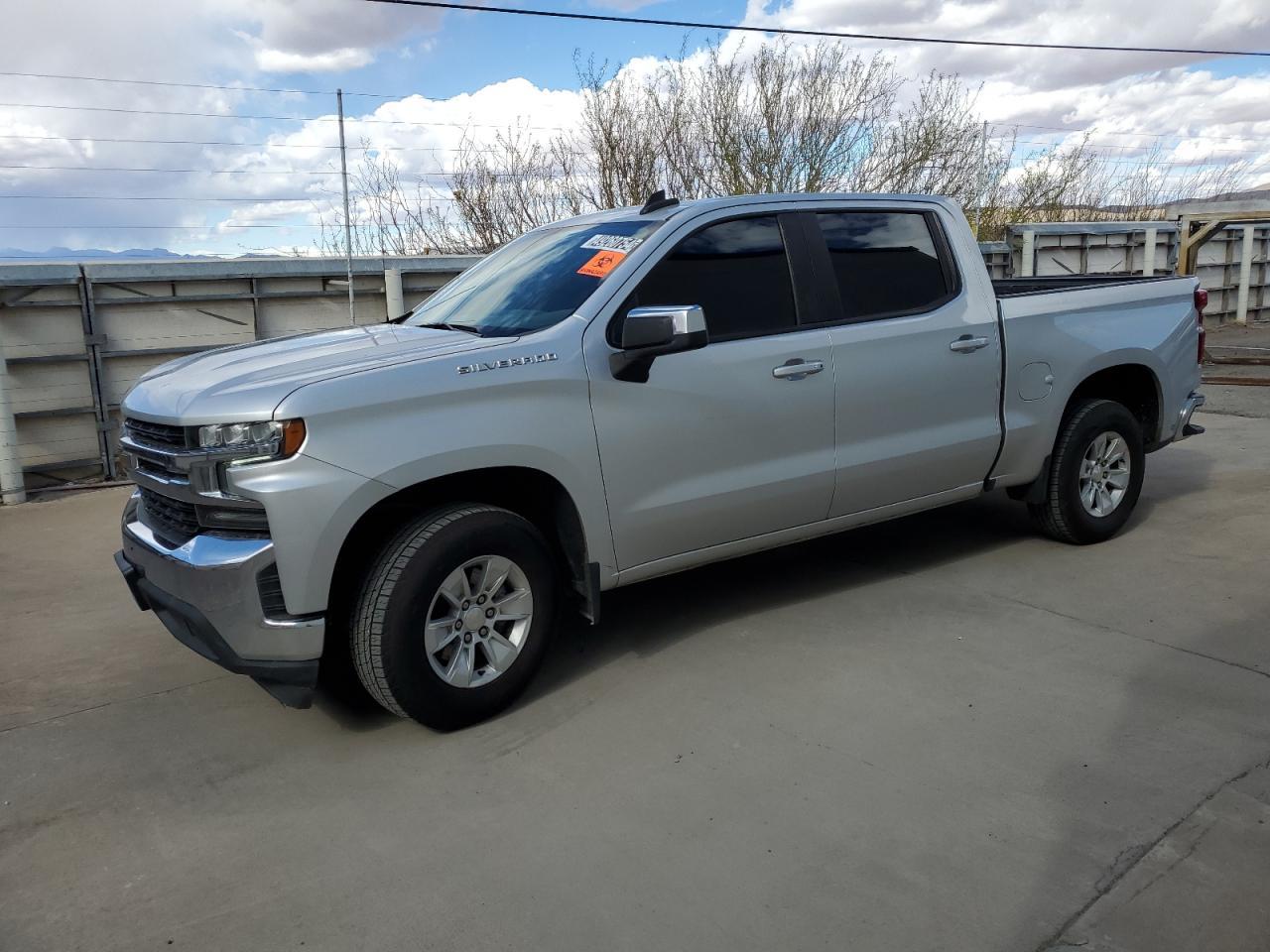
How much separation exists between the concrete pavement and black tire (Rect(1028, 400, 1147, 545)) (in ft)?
1.30

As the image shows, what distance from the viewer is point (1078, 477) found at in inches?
218

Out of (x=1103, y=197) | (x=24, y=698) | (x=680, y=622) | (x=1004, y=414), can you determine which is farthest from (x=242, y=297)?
(x=1103, y=197)

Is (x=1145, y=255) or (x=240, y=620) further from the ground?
(x=1145, y=255)

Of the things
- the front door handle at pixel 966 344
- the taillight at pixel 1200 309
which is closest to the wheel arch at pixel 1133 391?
the taillight at pixel 1200 309

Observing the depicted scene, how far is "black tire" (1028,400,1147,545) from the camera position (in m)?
5.47

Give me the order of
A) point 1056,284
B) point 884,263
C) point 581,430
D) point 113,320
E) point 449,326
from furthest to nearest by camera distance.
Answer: point 113,320, point 1056,284, point 884,263, point 449,326, point 581,430

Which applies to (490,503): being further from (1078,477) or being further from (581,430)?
(1078,477)

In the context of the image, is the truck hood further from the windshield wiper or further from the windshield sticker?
the windshield sticker

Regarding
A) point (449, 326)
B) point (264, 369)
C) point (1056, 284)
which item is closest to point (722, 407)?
point (449, 326)

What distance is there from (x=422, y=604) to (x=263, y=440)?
754mm

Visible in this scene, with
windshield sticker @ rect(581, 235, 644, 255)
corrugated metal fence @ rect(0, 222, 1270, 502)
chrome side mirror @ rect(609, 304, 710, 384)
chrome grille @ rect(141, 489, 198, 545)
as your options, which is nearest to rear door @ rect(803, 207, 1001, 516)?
windshield sticker @ rect(581, 235, 644, 255)

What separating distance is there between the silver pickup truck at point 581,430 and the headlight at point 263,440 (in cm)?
1

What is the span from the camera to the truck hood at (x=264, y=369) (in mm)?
3408

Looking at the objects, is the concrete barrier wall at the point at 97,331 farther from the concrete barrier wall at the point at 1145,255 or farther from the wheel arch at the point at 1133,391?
the concrete barrier wall at the point at 1145,255
